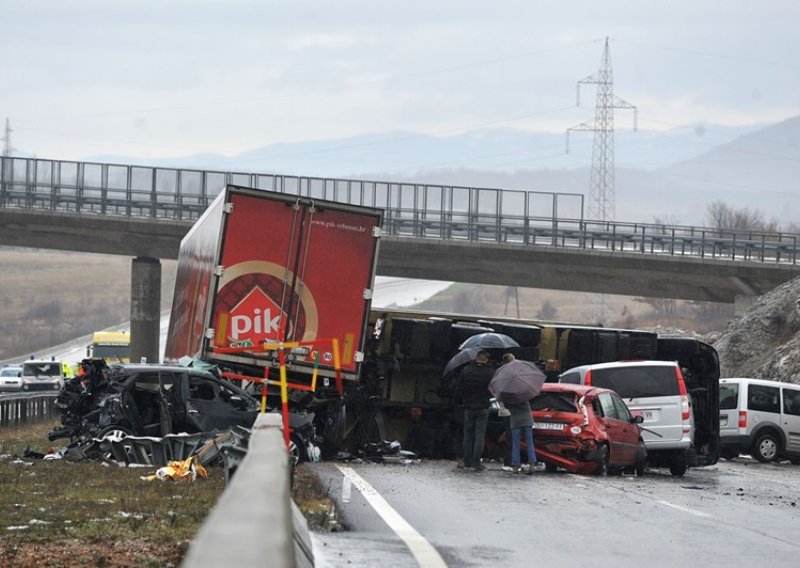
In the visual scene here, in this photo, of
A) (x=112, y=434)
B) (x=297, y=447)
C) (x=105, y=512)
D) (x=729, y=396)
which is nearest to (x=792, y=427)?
(x=729, y=396)

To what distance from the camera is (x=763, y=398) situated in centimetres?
3152

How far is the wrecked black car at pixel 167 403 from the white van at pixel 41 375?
39024mm

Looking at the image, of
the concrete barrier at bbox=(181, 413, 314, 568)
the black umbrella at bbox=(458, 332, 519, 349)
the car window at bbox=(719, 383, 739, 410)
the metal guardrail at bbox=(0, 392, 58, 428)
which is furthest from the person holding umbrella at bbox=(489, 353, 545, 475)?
the metal guardrail at bbox=(0, 392, 58, 428)

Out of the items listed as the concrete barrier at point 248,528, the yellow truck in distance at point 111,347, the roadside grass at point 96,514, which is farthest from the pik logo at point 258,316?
the yellow truck in distance at point 111,347

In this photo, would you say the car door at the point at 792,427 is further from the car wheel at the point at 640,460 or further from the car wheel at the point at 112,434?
the car wheel at the point at 112,434

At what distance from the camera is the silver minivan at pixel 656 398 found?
24.1 m

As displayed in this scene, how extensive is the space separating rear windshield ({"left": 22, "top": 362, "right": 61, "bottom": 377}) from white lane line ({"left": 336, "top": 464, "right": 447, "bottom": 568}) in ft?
151

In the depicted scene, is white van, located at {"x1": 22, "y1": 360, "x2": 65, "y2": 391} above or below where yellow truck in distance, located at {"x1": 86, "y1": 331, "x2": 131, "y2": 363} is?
below

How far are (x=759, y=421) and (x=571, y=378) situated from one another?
758 cm

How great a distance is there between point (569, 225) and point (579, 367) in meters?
44.9

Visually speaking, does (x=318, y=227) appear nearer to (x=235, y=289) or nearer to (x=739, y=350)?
(x=235, y=289)

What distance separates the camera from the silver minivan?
24.1 meters

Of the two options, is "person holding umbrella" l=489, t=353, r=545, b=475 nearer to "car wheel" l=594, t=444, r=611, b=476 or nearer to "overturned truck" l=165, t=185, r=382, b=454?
"car wheel" l=594, t=444, r=611, b=476

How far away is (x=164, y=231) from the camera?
209 feet
